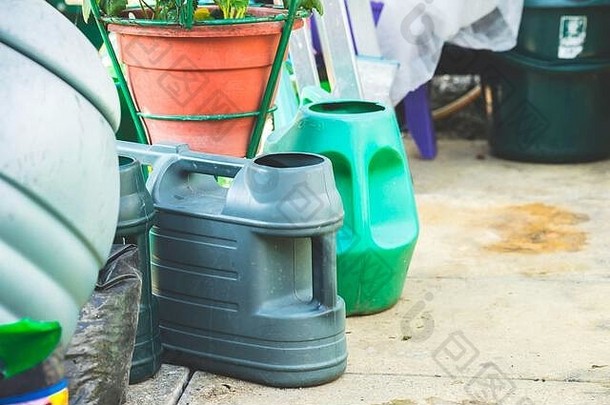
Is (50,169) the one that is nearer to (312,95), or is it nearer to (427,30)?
(312,95)

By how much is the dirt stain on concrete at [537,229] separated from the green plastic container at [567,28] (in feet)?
2.67

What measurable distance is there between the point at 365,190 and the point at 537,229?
3.56 ft

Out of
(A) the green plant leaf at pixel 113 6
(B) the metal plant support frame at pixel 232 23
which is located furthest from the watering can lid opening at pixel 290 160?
(A) the green plant leaf at pixel 113 6

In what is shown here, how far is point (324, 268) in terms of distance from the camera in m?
2.17

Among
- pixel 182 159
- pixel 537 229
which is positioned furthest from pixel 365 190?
pixel 537 229

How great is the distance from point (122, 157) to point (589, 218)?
6.33ft

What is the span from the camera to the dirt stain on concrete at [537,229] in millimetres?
3271

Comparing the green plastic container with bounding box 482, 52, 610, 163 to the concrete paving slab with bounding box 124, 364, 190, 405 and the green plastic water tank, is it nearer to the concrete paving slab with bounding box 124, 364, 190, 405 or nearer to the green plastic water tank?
the concrete paving slab with bounding box 124, 364, 190, 405

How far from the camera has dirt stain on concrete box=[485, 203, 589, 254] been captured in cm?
327

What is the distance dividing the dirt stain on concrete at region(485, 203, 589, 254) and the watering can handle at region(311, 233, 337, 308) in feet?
3.85

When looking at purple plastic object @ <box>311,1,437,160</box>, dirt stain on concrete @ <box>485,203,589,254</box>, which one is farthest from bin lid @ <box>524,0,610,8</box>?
dirt stain on concrete @ <box>485,203,589,254</box>

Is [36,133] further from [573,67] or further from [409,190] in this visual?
[573,67]

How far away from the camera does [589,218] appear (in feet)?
11.8

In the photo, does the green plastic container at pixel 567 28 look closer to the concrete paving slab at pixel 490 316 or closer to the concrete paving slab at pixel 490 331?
the concrete paving slab at pixel 490 316
